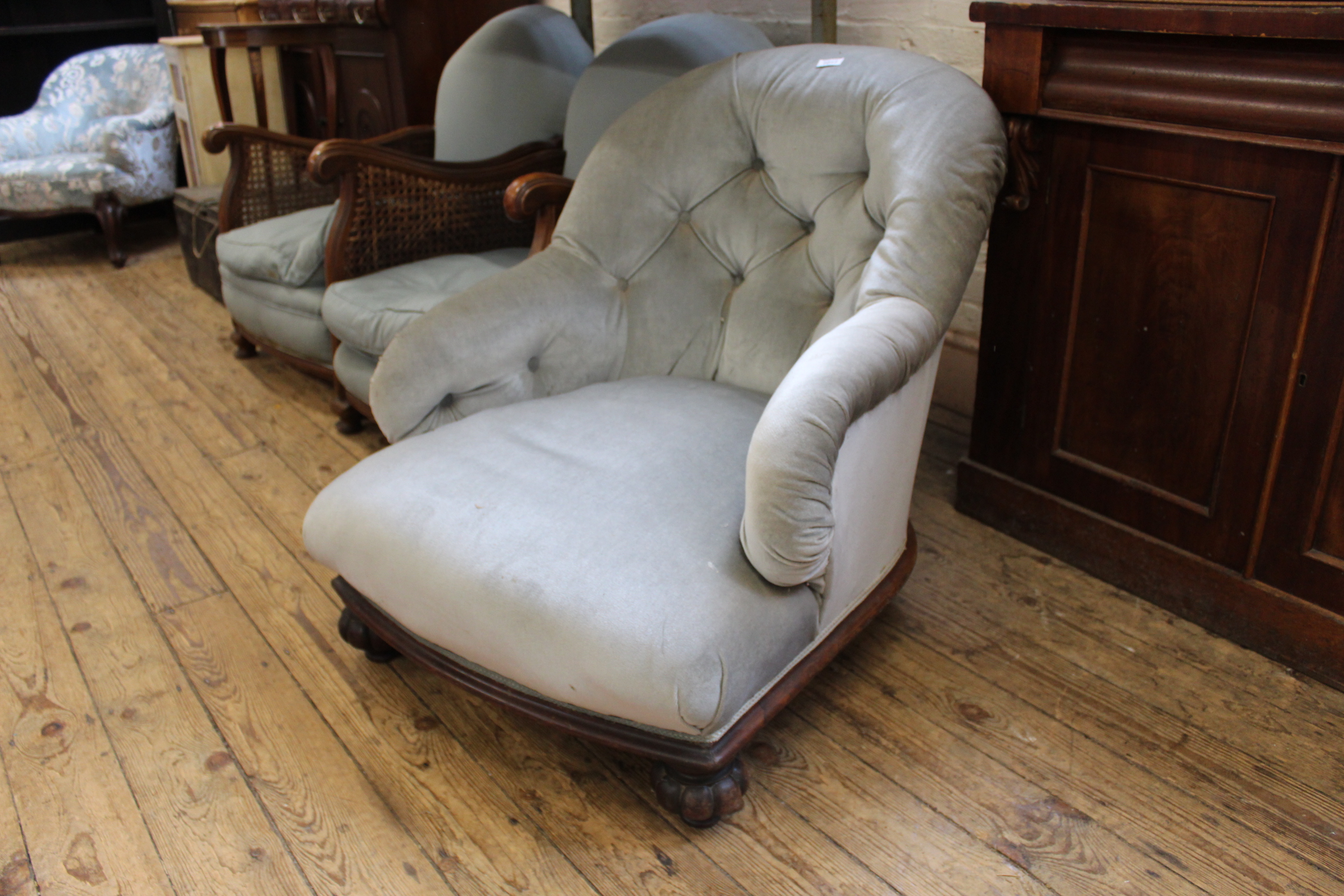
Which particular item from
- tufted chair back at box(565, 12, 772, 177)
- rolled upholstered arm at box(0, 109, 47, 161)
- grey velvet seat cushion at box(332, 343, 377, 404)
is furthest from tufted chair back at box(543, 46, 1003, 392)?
rolled upholstered arm at box(0, 109, 47, 161)

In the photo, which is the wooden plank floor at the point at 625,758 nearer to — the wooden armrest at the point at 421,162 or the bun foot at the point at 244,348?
the wooden armrest at the point at 421,162

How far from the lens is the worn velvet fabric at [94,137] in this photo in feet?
12.4

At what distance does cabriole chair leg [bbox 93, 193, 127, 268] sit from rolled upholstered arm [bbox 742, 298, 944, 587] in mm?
3531

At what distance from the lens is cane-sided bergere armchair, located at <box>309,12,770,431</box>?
212 centimetres

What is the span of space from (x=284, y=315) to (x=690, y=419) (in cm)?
145

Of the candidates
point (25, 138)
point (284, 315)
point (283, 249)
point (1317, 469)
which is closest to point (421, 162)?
point (283, 249)

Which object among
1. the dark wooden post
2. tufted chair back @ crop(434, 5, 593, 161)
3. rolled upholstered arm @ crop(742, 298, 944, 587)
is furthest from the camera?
the dark wooden post

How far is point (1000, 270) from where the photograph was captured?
1762 mm

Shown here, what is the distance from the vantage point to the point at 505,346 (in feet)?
5.14

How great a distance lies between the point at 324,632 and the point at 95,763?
38cm

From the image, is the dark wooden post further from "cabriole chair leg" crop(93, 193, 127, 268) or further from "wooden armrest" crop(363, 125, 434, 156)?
"cabriole chair leg" crop(93, 193, 127, 268)

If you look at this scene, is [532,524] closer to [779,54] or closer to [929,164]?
[929,164]

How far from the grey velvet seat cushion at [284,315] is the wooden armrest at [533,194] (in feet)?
2.13

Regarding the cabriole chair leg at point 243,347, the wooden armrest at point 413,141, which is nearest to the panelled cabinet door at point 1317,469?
the wooden armrest at point 413,141
